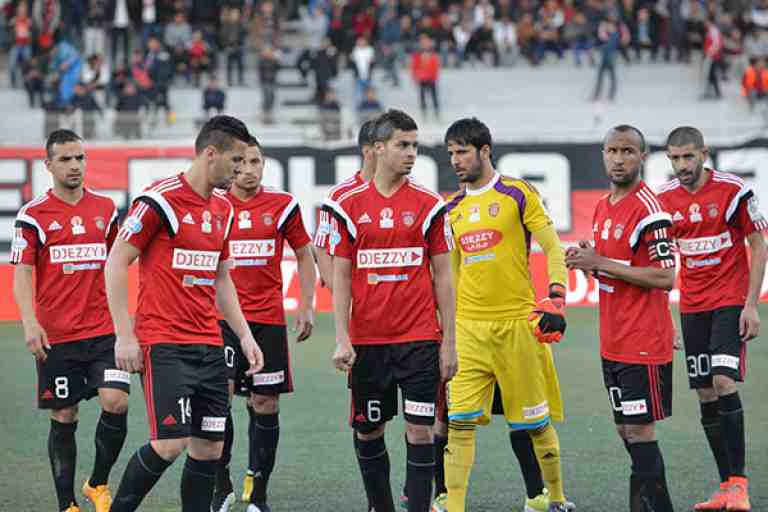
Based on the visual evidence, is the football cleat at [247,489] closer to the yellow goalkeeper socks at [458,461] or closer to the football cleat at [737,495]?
the yellow goalkeeper socks at [458,461]

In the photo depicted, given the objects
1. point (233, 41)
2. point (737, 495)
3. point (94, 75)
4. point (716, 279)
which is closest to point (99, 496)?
point (737, 495)

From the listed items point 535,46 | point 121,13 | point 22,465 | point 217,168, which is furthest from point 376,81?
point 217,168

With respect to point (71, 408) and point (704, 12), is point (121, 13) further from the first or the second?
point (71, 408)

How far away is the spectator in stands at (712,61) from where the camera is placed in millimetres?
28328

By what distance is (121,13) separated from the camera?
94.1 ft

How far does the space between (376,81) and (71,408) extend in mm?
21743

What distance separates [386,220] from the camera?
703cm

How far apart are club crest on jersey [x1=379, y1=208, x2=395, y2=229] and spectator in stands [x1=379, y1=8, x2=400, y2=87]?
2176 centimetres

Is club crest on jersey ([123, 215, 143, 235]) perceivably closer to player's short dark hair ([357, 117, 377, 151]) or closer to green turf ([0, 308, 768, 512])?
player's short dark hair ([357, 117, 377, 151])

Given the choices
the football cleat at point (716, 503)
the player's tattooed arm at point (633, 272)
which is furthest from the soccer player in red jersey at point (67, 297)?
the football cleat at point (716, 503)

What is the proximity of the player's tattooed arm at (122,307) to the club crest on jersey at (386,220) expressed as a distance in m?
1.42

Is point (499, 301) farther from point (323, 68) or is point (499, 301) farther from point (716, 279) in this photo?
point (323, 68)

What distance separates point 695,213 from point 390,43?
21625 millimetres

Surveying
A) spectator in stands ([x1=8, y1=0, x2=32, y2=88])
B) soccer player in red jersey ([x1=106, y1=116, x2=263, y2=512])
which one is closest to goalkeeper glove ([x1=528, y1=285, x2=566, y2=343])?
soccer player in red jersey ([x1=106, y1=116, x2=263, y2=512])
